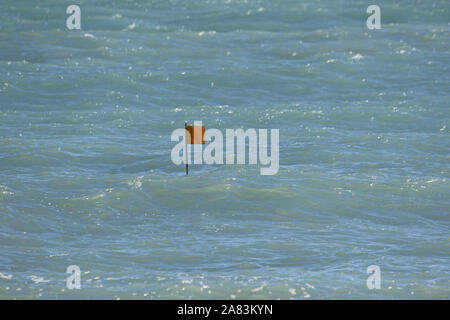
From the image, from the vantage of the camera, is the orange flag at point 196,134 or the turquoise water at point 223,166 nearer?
the turquoise water at point 223,166

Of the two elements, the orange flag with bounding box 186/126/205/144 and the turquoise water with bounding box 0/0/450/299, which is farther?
the orange flag with bounding box 186/126/205/144

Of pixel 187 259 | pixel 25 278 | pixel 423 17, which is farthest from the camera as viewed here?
pixel 423 17

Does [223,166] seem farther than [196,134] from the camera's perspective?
Yes

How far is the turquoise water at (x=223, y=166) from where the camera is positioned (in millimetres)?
7312

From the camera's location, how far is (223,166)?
34.0ft

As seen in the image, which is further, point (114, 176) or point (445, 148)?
point (445, 148)

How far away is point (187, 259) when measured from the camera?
7520 millimetres

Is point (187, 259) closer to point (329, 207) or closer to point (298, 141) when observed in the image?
point (329, 207)

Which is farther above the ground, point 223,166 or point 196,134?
point 196,134

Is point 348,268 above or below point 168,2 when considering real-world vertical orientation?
below

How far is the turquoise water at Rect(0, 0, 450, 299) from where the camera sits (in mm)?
7312

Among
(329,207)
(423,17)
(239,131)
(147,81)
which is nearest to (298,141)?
(239,131)

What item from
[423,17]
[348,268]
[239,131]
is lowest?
[348,268]

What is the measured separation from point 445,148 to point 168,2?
11.8 m
